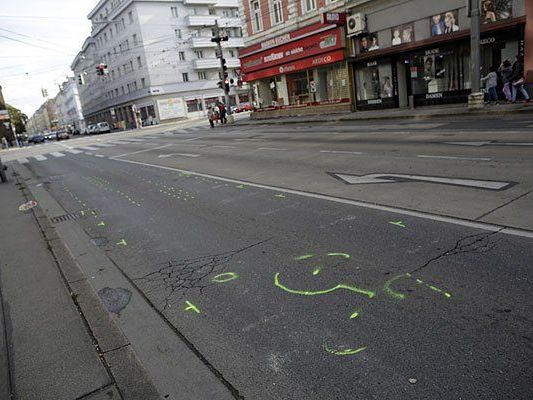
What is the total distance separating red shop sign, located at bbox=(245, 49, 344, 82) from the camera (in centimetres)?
2746

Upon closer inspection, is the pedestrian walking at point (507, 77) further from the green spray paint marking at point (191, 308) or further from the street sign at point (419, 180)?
the green spray paint marking at point (191, 308)

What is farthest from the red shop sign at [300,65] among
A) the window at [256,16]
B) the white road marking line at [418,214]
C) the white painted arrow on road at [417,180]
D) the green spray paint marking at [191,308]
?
the green spray paint marking at [191,308]

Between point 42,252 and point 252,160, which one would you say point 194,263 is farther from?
point 252,160

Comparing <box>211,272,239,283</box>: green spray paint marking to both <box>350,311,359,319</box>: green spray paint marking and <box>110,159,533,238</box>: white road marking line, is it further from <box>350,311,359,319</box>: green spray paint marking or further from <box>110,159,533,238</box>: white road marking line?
<box>110,159,533,238</box>: white road marking line

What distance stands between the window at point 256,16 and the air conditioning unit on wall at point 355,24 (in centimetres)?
1049

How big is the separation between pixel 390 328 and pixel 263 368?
42.3 inches

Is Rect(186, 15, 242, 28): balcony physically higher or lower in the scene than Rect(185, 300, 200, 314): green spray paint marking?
higher

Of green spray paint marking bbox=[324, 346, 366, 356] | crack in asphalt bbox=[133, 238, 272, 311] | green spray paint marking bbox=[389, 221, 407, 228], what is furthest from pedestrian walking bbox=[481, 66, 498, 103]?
green spray paint marking bbox=[324, 346, 366, 356]

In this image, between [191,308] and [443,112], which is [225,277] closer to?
[191,308]

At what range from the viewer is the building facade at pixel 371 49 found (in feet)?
63.9

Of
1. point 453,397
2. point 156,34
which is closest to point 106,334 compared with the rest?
point 453,397

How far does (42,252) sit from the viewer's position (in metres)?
6.50

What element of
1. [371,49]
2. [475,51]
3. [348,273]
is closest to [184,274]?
[348,273]

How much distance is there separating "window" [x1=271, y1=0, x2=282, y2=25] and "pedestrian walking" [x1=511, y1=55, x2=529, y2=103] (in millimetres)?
18166
